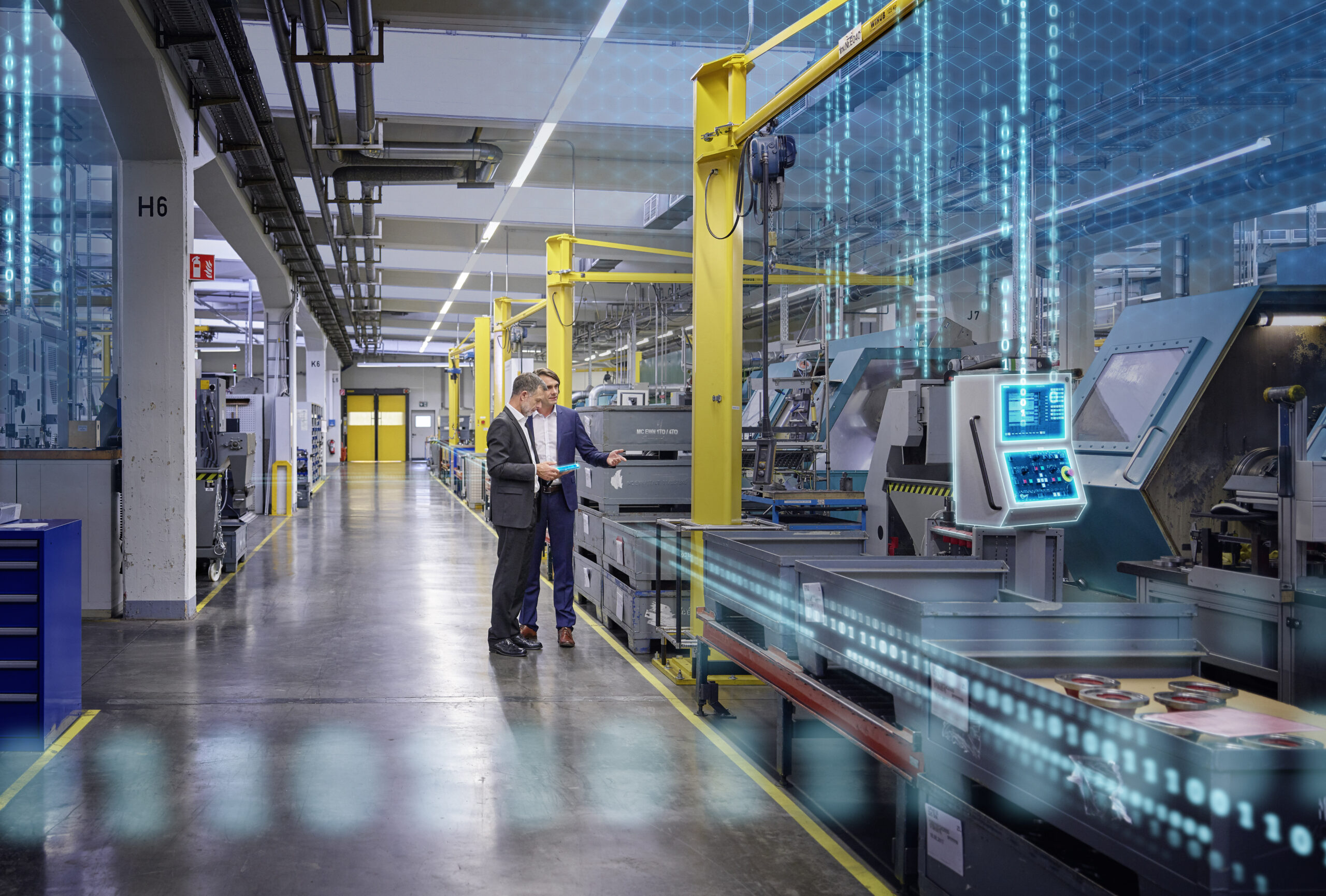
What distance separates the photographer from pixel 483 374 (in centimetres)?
1792

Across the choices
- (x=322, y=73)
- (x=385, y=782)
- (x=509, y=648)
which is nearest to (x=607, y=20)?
(x=322, y=73)

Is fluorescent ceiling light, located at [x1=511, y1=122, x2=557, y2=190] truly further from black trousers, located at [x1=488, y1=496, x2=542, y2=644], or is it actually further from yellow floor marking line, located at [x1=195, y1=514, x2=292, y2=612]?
yellow floor marking line, located at [x1=195, y1=514, x2=292, y2=612]

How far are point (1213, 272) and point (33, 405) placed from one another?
9.88 m

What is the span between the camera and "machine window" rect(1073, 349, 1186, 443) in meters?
5.18

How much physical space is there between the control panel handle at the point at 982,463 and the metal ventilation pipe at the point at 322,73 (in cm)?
448

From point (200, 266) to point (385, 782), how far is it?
476 centimetres

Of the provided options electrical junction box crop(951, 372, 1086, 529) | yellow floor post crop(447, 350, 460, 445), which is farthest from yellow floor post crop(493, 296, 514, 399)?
electrical junction box crop(951, 372, 1086, 529)

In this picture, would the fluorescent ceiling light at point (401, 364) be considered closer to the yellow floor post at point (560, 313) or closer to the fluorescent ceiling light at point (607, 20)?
the yellow floor post at point (560, 313)

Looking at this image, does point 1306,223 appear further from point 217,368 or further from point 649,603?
point 217,368

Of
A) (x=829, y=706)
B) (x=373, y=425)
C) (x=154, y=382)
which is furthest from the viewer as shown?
(x=373, y=425)

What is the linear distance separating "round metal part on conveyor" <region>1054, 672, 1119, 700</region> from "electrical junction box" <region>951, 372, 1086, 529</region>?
5.90ft

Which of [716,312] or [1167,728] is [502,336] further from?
[1167,728]

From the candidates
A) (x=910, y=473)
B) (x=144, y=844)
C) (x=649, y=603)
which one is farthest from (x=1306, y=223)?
(x=144, y=844)

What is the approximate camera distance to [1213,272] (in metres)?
8.16
